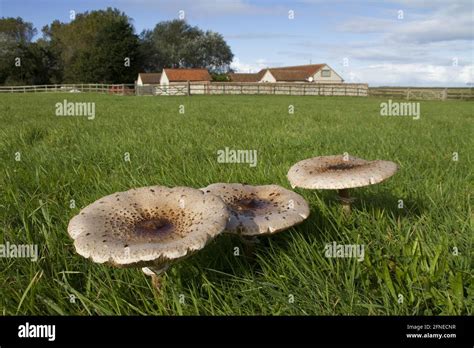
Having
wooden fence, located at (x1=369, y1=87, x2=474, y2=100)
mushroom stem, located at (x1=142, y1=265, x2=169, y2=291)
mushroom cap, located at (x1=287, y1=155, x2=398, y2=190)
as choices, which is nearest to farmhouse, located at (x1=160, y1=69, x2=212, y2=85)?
wooden fence, located at (x1=369, y1=87, x2=474, y2=100)

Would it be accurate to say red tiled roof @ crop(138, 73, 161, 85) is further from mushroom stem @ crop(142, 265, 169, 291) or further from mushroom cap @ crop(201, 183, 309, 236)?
mushroom stem @ crop(142, 265, 169, 291)

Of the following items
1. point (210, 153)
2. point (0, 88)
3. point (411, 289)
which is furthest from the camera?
point (0, 88)

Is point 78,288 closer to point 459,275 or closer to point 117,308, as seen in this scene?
point 117,308

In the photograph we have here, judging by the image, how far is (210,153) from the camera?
5281 mm

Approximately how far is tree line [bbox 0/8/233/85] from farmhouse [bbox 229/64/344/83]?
17135 mm

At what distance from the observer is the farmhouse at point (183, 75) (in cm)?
6862

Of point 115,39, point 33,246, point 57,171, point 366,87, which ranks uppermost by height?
point 115,39

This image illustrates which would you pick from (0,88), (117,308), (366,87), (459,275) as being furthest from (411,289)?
(0,88)

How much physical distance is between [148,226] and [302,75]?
3368 inches

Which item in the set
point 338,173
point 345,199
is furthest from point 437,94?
point 338,173

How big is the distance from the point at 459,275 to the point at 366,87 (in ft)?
157

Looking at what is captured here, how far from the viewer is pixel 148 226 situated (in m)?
2.12

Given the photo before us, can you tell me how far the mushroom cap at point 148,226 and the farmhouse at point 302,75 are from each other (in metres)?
82.3

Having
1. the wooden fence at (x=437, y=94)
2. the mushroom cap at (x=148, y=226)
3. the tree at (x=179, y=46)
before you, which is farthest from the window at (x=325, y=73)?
the mushroom cap at (x=148, y=226)
